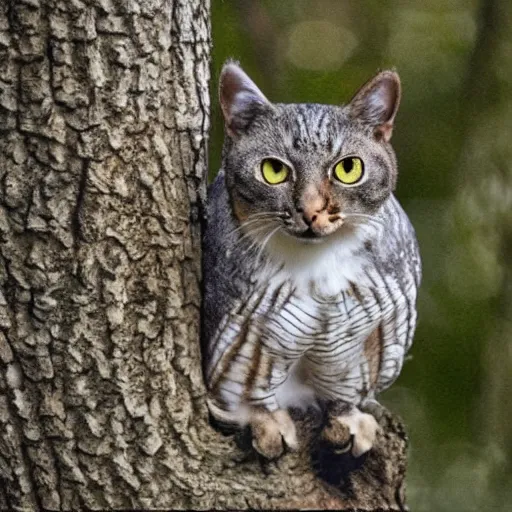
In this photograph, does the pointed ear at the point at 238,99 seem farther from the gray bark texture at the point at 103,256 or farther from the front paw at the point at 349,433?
the front paw at the point at 349,433

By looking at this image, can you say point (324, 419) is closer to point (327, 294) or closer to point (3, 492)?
point (327, 294)

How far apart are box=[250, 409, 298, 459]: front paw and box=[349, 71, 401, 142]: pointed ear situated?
2.16ft

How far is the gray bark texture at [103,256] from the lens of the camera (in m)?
1.60

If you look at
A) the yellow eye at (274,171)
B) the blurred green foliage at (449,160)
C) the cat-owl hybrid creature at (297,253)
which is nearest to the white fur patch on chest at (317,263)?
the cat-owl hybrid creature at (297,253)

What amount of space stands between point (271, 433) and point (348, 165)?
0.63 m

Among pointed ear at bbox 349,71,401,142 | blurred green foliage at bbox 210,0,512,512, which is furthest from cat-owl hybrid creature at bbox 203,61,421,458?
blurred green foliage at bbox 210,0,512,512

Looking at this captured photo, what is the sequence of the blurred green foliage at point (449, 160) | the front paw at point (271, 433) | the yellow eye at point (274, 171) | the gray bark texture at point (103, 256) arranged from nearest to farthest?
the gray bark texture at point (103, 256) → the yellow eye at point (274, 171) → the front paw at point (271, 433) → the blurred green foliage at point (449, 160)

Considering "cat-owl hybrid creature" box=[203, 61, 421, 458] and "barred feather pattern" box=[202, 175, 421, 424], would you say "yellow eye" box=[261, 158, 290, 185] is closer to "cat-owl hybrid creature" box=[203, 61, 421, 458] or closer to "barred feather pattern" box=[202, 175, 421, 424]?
"cat-owl hybrid creature" box=[203, 61, 421, 458]

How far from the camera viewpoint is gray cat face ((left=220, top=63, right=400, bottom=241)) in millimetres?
1660

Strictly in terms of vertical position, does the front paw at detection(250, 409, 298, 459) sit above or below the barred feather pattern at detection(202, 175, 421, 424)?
below

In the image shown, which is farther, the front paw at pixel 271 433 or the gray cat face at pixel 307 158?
the front paw at pixel 271 433

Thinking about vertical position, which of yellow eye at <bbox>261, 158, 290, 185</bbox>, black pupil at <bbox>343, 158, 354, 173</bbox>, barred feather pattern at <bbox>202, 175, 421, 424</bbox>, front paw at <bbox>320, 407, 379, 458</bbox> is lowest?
front paw at <bbox>320, 407, 379, 458</bbox>

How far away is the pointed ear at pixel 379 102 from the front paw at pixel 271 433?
25.9 inches

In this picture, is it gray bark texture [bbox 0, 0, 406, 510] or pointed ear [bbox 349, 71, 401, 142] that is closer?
gray bark texture [bbox 0, 0, 406, 510]
